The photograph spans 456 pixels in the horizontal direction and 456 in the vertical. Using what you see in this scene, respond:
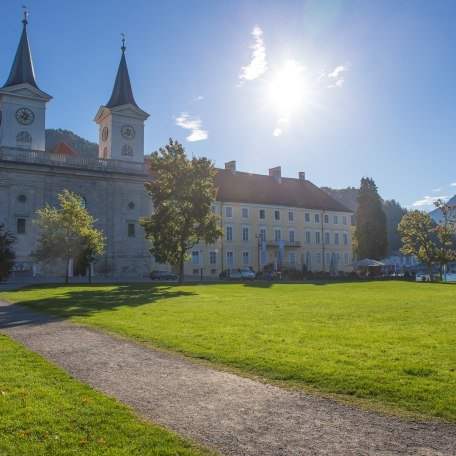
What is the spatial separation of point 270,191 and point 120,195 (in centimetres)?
2409

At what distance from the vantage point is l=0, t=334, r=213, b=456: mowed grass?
4340mm

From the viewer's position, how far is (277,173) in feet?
233

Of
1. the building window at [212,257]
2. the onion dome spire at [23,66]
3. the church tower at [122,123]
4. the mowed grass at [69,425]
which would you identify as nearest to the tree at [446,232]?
the building window at [212,257]

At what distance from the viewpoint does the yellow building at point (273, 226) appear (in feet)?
193

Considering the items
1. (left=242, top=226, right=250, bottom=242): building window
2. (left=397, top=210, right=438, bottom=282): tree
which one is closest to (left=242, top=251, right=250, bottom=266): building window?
(left=242, top=226, right=250, bottom=242): building window

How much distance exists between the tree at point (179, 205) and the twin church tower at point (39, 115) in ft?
71.0

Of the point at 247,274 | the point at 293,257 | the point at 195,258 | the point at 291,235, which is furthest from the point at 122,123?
the point at 293,257

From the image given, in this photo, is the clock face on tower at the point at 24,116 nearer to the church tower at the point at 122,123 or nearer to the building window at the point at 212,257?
the church tower at the point at 122,123

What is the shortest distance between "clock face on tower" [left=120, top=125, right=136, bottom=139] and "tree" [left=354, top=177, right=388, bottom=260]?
125 feet

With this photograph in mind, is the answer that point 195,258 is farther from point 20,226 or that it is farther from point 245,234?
point 20,226

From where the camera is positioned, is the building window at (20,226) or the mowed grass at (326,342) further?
the building window at (20,226)

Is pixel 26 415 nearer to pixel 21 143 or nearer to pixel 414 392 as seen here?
pixel 414 392

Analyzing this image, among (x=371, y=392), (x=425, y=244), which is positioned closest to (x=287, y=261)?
(x=425, y=244)

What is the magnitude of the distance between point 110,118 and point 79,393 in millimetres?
51091
